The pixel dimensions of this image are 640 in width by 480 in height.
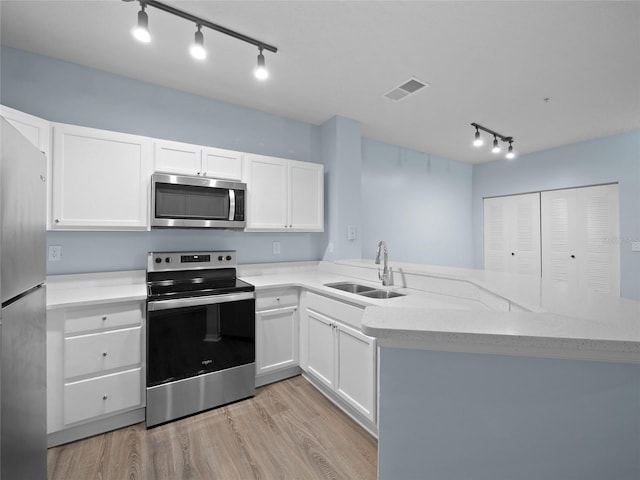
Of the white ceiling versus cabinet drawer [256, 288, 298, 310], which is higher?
the white ceiling

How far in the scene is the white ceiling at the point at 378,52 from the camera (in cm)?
179

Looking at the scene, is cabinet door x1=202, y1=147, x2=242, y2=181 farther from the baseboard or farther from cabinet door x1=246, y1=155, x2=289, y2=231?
the baseboard

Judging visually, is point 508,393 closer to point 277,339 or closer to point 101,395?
point 277,339

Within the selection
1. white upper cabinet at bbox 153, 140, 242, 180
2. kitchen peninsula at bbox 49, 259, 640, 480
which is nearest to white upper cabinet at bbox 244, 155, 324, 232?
white upper cabinet at bbox 153, 140, 242, 180

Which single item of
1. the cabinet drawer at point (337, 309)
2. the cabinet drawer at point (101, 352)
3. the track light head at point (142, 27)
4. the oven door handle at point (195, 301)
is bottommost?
the cabinet drawer at point (101, 352)

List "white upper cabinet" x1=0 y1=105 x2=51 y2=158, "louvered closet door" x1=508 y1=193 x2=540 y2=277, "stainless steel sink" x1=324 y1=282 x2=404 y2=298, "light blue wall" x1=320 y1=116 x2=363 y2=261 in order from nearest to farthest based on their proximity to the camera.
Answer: "white upper cabinet" x1=0 y1=105 x2=51 y2=158 → "stainless steel sink" x1=324 y1=282 x2=404 y2=298 → "light blue wall" x1=320 y1=116 x2=363 y2=261 → "louvered closet door" x1=508 y1=193 x2=540 y2=277

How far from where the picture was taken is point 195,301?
2107 millimetres

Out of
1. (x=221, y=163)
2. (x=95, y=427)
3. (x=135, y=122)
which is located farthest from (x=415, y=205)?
(x=95, y=427)

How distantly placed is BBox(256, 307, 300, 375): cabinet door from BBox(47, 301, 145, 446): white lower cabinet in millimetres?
844

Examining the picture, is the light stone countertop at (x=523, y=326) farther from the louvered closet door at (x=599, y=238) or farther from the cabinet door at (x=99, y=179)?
the louvered closet door at (x=599, y=238)

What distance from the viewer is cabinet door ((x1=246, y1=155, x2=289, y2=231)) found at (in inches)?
109

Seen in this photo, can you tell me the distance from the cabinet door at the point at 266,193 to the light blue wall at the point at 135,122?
323mm

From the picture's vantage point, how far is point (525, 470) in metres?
0.67

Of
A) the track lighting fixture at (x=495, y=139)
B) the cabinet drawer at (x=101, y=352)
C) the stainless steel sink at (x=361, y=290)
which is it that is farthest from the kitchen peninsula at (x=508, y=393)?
the track lighting fixture at (x=495, y=139)
